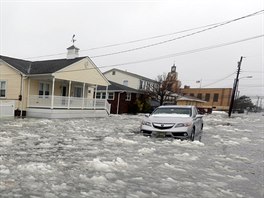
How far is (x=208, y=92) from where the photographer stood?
101875 mm

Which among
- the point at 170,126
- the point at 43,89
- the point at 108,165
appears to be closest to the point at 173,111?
the point at 170,126

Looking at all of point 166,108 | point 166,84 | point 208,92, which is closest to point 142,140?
point 166,108

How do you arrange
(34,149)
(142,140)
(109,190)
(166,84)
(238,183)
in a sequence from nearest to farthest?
1. (109,190)
2. (238,183)
3. (34,149)
4. (142,140)
5. (166,84)

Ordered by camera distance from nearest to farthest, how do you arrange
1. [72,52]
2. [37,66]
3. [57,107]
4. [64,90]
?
[57,107]
[37,66]
[64,90]
[72,52]

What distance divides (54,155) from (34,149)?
3.63 ft

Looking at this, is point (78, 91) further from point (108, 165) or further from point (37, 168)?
point (37, 168)

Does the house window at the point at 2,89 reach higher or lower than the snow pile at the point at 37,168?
higher

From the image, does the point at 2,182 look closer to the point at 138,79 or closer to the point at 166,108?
the point at 166,108

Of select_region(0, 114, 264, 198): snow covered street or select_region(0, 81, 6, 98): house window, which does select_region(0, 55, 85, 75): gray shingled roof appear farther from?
select_region(0, 114, 264, 198): snow covered street

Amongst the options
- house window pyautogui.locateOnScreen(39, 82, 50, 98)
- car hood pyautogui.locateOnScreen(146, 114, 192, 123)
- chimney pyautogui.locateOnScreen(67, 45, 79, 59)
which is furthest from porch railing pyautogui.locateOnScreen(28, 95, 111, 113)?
car hood pyautogui.locateOnScreen(146, 114, 192, 123)

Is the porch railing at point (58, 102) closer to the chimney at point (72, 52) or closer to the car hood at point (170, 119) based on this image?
the chimney at point (72, 52)

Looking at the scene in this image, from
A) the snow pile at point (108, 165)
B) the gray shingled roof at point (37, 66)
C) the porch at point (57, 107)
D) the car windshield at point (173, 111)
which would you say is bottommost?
the porch at point (57, 107)

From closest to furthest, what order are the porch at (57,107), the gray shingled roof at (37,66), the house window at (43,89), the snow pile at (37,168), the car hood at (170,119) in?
the snow pile at (37,168)
the car hood at (170,119)
the porch at (57,107)
the gray shingled roof at (37,66)
the house window at (43,89)

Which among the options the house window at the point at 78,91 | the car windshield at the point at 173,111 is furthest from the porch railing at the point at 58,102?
the car windshield at the point at 173,111
